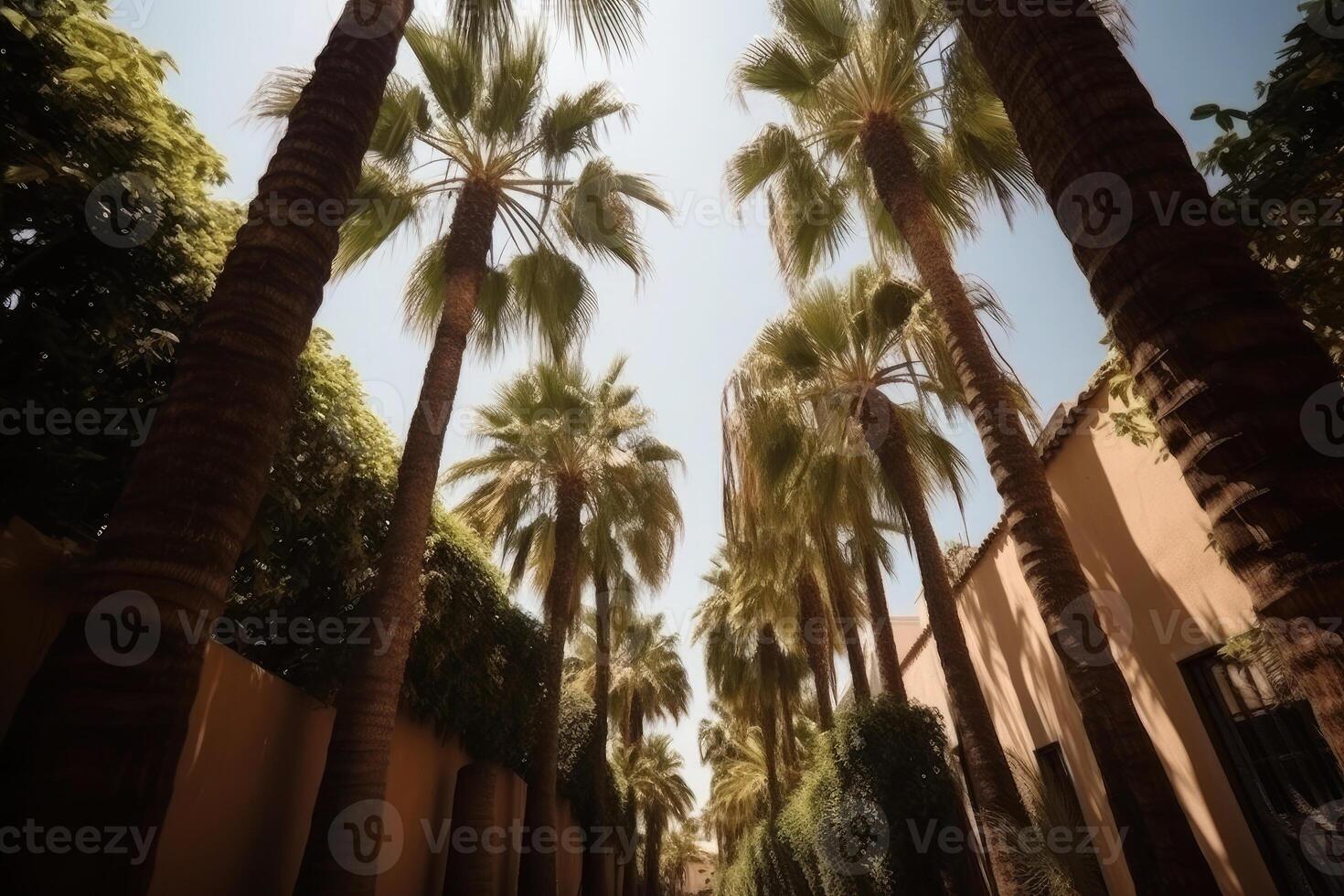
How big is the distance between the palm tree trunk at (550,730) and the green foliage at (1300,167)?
10.9m

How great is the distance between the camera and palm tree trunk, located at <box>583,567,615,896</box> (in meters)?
16.6

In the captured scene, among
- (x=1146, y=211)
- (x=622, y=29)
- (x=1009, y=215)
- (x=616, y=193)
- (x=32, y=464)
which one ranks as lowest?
(x=1146, y=211)

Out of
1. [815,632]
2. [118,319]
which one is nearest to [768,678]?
[815,632]

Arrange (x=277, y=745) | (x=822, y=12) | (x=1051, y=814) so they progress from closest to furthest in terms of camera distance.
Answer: (x=277, y=745) < (x=1051, y=814) < (x=822, y=12)

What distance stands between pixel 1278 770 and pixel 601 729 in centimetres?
1341

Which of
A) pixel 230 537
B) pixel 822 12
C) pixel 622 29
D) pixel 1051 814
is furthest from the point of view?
pixel 822 12

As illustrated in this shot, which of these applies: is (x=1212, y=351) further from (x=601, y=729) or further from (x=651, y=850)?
(x=651, y=850)

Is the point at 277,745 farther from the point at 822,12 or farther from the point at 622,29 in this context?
the point at 822,12

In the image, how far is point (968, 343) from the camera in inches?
295

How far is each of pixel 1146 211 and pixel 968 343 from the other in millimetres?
5279

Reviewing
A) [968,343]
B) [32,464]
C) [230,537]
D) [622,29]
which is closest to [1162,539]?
[968,343]

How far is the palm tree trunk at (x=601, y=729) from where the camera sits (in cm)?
1656

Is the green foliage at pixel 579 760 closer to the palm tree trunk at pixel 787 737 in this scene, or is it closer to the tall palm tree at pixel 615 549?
the tall palm tree at pixel 615 549

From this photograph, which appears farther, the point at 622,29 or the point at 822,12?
the point at 822,12
